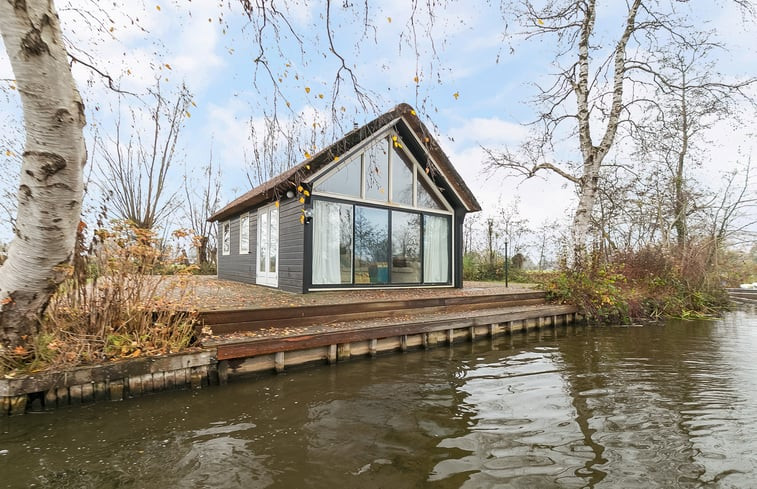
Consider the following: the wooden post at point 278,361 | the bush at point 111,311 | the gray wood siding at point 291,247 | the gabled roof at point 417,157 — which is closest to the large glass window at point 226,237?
the gabled roof at point 417,157

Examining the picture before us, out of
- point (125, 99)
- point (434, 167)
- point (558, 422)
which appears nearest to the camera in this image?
point (558, 422)

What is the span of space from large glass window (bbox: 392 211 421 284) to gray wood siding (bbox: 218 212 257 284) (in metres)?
4.03

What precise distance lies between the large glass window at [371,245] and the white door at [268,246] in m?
2.00

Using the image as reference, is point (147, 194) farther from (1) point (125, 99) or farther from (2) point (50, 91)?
(2) point (50, 91)

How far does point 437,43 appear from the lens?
2.81 metres

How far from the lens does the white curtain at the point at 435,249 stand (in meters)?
9.35

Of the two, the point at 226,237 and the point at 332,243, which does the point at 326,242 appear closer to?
the point at 332,243

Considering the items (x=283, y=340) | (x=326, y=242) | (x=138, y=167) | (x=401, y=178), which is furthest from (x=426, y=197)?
(x=138, y=167)

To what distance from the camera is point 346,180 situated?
815 cm

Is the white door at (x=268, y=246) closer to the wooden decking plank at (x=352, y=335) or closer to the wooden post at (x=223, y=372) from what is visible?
the wooden decking plank at (x=352, y=335)

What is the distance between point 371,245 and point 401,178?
1944mm

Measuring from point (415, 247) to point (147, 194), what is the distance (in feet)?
35.6

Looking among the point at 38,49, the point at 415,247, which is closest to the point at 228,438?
the point at 38,49

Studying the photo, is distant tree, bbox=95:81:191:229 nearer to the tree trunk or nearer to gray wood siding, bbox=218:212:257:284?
gray wood siding, bbox=218:212:257:284
